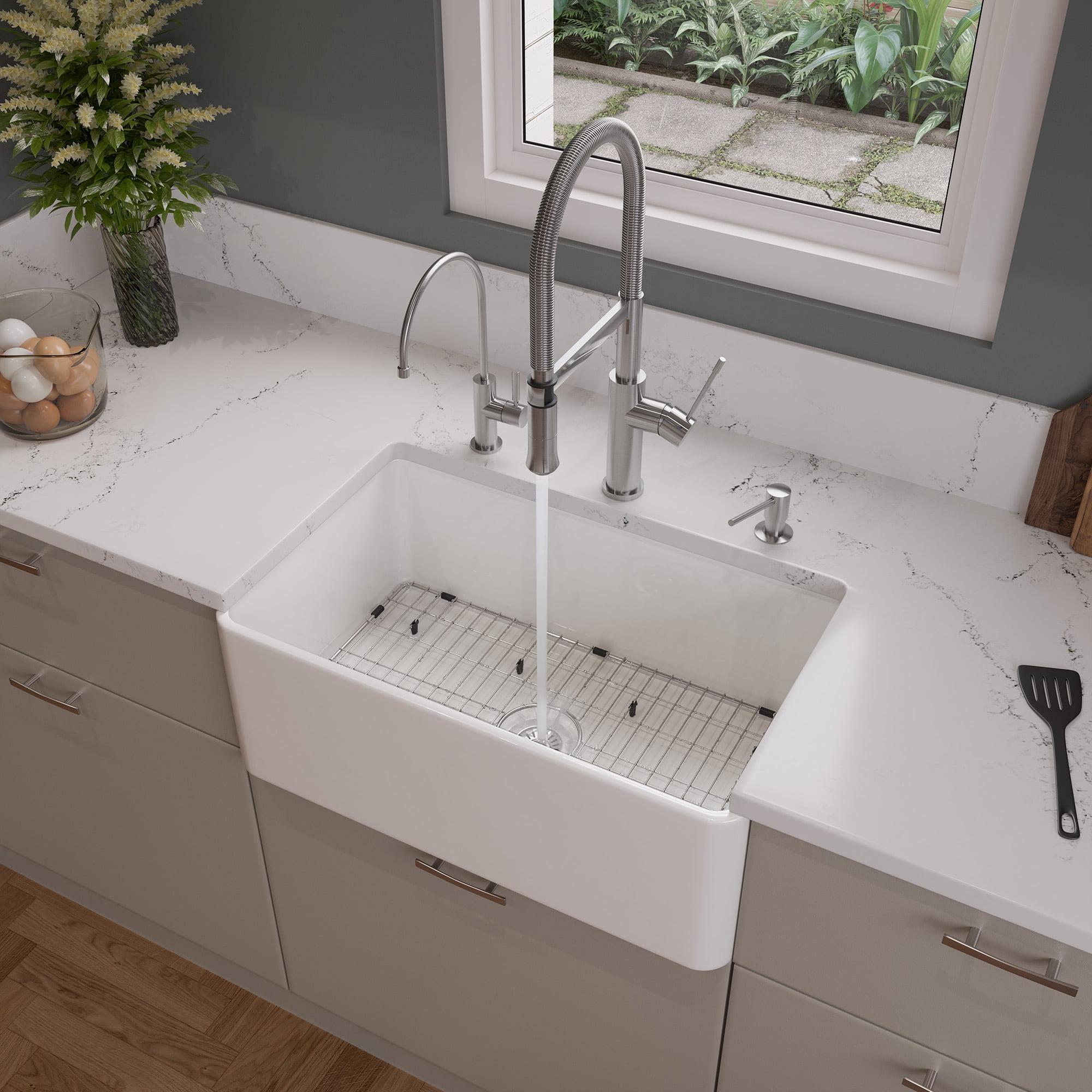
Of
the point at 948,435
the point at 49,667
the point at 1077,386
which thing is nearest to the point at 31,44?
the point at 49,667

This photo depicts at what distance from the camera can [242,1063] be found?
2010 millimetres

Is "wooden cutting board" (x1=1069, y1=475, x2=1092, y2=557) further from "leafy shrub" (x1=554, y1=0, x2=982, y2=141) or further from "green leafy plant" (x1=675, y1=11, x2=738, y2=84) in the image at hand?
"green leafy plant" (x1=675, y1=11, x2=738, y2=84)

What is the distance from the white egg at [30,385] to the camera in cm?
163

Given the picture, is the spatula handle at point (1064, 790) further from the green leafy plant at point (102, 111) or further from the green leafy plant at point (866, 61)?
the green leafy plant at point (102, 111)

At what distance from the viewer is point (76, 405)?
5.61 ft

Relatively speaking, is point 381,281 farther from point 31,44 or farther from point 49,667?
point 49,667

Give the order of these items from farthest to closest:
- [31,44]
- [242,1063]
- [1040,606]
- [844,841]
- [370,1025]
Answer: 1. [242,1063]
2. [370,1025]
3. [31,44]
4. [1040,606]
5. [844,841]

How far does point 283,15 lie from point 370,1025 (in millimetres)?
1502

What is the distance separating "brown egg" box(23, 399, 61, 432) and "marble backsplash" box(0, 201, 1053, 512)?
395 millimetres

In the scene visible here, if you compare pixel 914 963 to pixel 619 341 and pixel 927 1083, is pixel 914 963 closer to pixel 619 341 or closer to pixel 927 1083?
pixel 927 1083

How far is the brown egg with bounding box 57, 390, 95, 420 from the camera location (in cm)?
170

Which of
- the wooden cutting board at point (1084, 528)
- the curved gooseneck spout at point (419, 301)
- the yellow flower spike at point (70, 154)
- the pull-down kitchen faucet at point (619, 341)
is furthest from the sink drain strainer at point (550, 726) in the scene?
the yellow flower spike at point (70, 154)

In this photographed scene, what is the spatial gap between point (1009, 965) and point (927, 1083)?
25cm

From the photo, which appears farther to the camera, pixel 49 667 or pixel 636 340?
pixel 49 667
